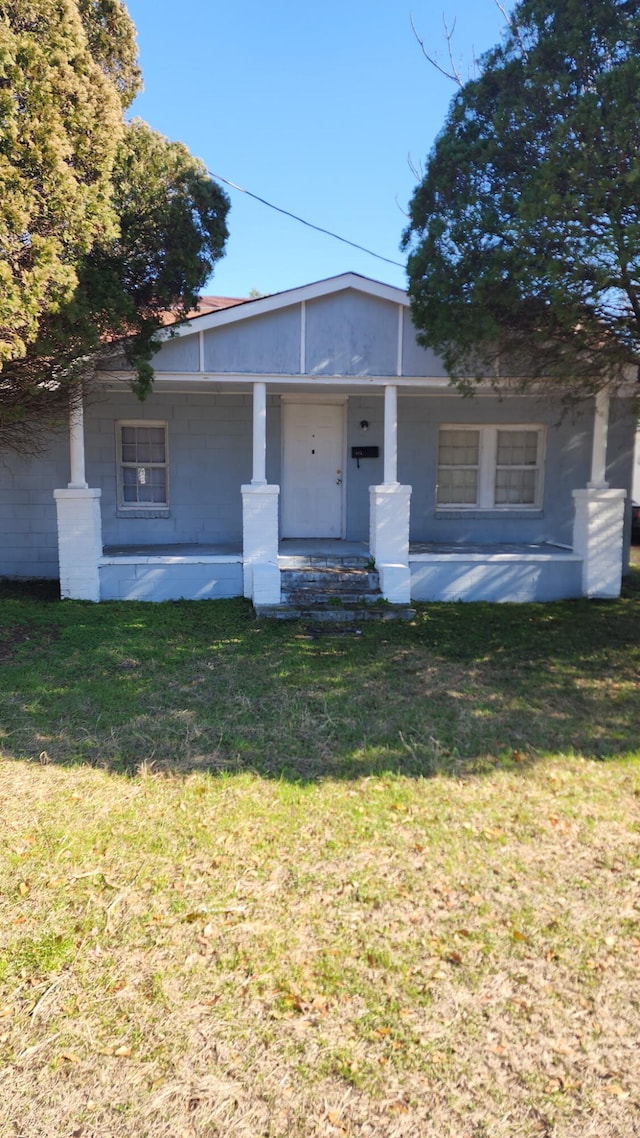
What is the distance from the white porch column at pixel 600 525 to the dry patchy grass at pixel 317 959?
5.81 metres

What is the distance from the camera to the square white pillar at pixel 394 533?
8.83 metres

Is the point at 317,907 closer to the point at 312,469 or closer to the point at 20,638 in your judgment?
the point at 20,638

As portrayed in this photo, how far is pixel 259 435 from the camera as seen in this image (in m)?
8.81

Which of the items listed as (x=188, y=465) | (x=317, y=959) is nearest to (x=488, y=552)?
(x=188, y=465)

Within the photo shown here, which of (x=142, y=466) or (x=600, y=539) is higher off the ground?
(x=142, y=466)

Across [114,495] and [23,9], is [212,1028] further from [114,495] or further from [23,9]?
[114,495]

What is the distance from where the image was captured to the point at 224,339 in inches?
343

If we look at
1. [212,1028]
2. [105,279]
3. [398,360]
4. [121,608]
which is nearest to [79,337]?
[105,279]

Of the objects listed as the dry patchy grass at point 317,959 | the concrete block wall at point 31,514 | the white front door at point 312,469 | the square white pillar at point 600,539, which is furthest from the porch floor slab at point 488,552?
the concrete block wall at point 31,514

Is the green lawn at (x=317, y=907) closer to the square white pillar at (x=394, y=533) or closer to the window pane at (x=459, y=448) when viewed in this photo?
the square white pillar at (x=394, y=533)

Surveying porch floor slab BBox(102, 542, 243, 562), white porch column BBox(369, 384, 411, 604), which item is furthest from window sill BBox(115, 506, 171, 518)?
white porch column BBox(369, 384, 411, 604)

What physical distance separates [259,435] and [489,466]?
4.21 m

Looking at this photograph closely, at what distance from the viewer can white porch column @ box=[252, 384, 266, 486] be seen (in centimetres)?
877

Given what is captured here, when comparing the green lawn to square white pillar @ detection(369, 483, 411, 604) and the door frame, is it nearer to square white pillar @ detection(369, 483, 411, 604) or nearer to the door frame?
square white pillar @ detection(369, 483, 411, 604)
